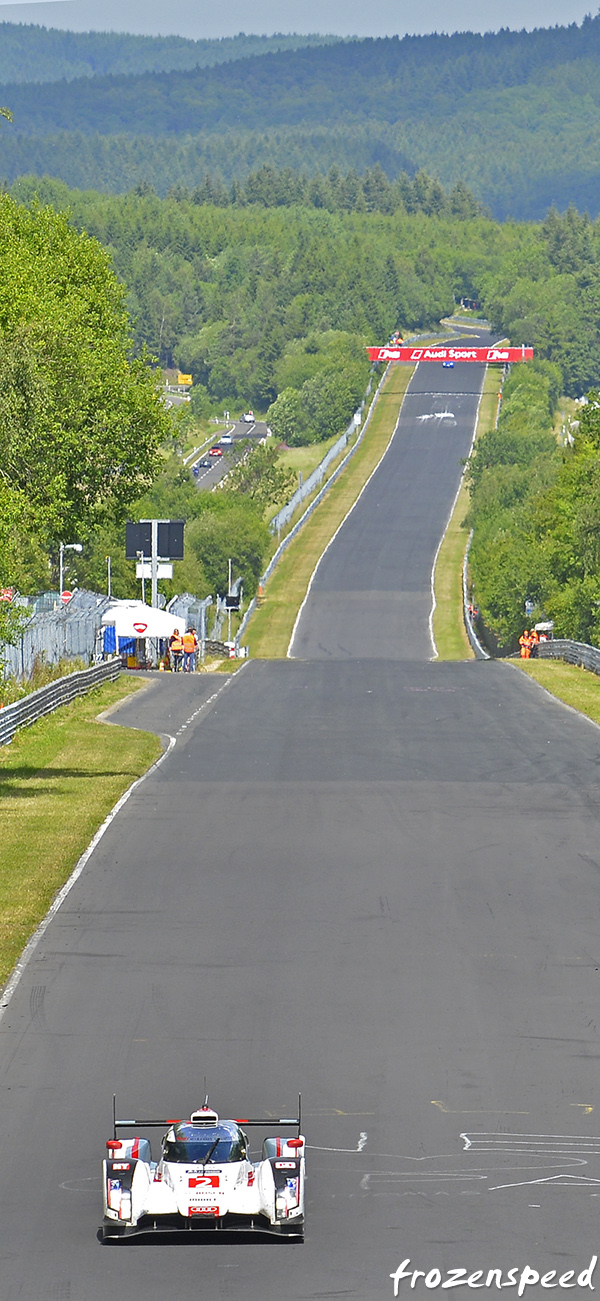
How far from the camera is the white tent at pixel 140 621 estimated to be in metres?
61.3

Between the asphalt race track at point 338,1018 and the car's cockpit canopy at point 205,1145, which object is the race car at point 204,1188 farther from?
the asphalt race track at point 338,1018

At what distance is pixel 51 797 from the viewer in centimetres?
2738

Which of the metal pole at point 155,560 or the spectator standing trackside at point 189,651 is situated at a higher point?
the metal pole at point 155,560

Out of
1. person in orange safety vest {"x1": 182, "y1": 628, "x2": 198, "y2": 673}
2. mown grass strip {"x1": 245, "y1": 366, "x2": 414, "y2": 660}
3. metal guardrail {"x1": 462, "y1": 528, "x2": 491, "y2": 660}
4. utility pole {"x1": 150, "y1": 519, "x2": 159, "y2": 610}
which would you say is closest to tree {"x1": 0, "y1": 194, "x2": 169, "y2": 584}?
person in orange safety vest {"x1": 182, "y1": 628, "x2": 198, "y2": 673}

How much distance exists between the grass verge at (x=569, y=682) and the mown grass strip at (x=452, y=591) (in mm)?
29615

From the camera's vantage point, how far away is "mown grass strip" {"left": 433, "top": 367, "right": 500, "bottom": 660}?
308ft

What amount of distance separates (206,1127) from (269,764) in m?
20.6

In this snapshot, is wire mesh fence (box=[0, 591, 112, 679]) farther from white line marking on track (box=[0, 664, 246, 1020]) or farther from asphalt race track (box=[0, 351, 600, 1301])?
asphalt race track (box=[0, 351, 600, 1301])

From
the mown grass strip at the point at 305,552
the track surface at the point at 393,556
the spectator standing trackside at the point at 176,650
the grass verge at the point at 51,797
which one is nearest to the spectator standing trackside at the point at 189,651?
the spectator standing trackside at the point at 176,650

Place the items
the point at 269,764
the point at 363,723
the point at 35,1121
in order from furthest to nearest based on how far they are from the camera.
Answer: the point at 363,723 < the point at 269,764 < the point at 35,1121

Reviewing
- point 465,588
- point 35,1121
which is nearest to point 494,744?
point 35,1121

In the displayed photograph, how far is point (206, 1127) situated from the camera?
1070cm

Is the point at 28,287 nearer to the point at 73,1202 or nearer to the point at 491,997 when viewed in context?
the point at 491,997

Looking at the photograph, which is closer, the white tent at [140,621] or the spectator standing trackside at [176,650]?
the white tent at [140,621]
